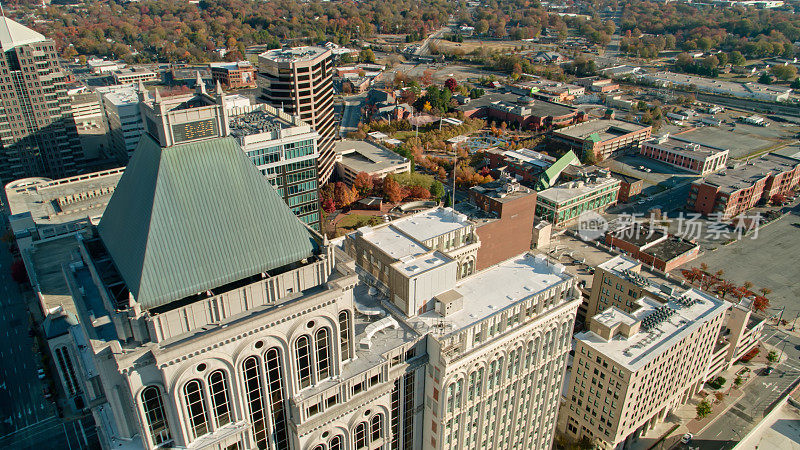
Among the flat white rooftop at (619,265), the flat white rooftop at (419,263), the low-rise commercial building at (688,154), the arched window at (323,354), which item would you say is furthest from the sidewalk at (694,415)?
the low-rise commercial building at (688,154)

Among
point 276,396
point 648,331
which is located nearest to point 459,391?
point 276,396

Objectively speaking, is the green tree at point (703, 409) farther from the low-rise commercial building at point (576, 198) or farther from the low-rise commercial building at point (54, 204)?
the low-rise commercial building at point (54, 204)

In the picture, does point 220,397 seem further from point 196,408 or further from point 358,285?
point 358,285

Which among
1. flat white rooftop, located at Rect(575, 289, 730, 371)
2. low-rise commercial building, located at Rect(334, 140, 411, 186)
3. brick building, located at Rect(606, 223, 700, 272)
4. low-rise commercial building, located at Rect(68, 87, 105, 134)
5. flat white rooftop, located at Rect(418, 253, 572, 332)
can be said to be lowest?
brick building, located at Rect(606, 223, 700, 272)

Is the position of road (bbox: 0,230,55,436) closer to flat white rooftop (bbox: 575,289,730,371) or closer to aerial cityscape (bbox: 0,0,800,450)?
aerial cityscape (bbox: 0,0,800,450)

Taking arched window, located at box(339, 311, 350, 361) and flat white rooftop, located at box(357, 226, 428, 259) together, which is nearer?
arched window, located at box(339, 311, 350, 361)

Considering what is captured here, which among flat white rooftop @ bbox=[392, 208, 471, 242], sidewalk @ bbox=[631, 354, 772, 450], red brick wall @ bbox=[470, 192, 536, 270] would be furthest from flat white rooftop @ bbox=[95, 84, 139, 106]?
sidewalk @ bbox=[631, 354, 772, 450]
